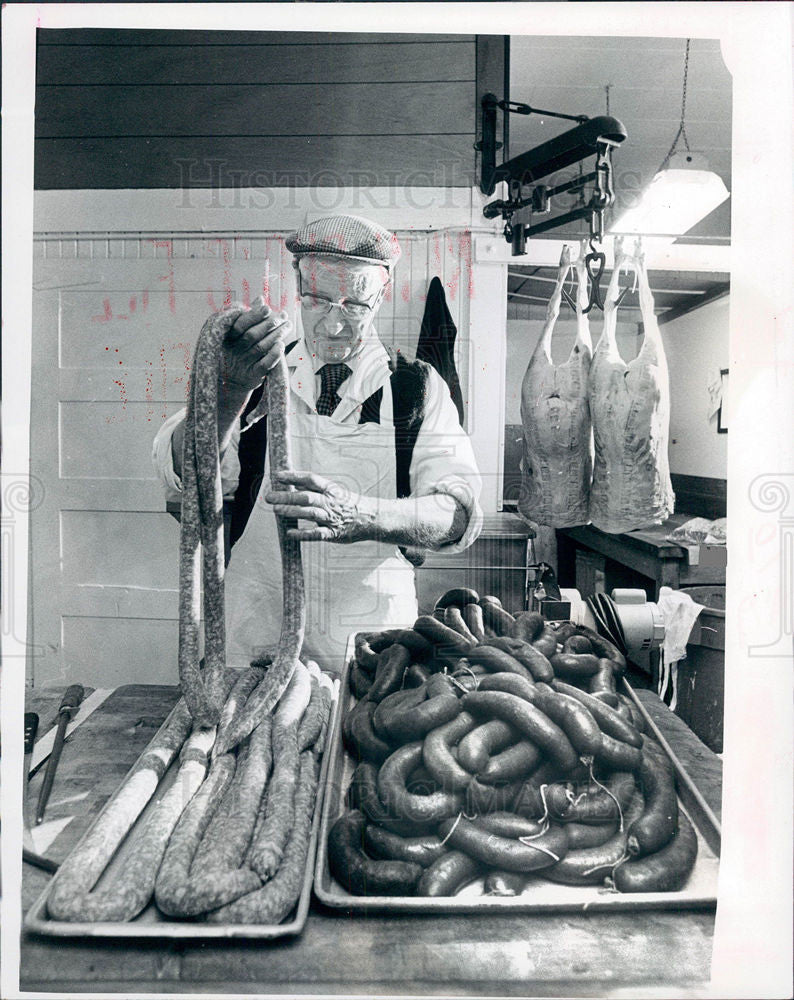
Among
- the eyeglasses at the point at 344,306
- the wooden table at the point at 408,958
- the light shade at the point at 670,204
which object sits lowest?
the wooden table at the point at 408,958

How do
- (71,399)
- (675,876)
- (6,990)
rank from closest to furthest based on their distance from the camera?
(675,876)
(6,990)
(71,399)

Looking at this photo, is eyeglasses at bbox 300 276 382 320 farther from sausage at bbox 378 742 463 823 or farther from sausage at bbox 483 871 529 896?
sausage at bbox 483 871 529 896

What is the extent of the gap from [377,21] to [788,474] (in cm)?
141

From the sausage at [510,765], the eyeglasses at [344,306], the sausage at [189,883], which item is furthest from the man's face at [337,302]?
the sausage at [189,883]

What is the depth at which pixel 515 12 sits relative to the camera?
165cm

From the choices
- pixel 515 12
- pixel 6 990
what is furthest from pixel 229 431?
pixel 6 990

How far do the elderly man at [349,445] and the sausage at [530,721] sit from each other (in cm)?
27

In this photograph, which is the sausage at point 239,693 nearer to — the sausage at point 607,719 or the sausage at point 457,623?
the sausage at point 457,623

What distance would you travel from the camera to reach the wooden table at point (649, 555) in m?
1.69

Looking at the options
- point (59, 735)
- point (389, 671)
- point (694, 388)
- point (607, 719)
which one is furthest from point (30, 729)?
point (694, 388)

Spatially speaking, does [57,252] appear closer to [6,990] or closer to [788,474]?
[6,990]

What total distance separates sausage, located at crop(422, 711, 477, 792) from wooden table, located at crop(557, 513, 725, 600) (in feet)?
1.38

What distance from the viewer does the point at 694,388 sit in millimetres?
1669

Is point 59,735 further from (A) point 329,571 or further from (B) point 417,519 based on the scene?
(B) point 417,519
